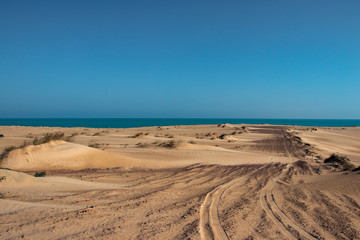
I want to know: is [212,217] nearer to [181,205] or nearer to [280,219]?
[181,205]

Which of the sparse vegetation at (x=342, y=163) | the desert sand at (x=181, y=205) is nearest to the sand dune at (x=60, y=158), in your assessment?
the desert sand at (x=181, y=205)

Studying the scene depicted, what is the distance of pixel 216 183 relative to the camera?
960 cm

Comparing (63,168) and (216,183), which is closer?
(216,183)

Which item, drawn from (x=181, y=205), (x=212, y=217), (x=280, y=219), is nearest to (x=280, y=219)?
(x=280, y=219)

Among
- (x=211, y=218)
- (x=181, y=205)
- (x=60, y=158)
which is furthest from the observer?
(x=60, y=158)

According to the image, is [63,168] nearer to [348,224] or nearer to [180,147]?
[180,147]

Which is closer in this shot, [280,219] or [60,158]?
[280,219]

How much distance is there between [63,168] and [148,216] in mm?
8673

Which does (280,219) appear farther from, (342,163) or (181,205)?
(342,163)

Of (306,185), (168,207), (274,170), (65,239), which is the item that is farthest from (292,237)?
(274,170)

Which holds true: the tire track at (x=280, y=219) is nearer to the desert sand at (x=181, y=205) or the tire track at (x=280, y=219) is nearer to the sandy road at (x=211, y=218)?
the desert sand at (x=181, y=205)

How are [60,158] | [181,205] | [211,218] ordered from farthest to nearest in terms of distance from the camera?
[60,158] < [181,205] < [211,218]

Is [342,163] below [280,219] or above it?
below

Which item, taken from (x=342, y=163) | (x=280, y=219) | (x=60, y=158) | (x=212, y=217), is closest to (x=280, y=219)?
(x=280, y=219)
